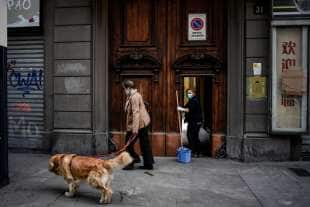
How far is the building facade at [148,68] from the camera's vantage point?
1023 centimetres

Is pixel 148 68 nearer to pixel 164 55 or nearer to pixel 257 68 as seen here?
pixel 164 55

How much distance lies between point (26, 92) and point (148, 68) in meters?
3.24

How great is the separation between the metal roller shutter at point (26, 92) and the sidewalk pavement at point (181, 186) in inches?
55.6

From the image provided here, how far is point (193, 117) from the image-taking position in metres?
10.7

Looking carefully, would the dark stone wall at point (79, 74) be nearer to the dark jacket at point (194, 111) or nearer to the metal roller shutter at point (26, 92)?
the metal roller shutter at point (26, 92)

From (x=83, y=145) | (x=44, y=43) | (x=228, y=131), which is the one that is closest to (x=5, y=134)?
(x=83, y=145)

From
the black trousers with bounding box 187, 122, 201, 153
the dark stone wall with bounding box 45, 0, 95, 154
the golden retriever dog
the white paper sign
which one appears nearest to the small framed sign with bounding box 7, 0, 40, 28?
the dark stone wall with bounding box 45, 0, 95, 154

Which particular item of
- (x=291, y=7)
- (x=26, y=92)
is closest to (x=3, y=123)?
(x=26, y=92)

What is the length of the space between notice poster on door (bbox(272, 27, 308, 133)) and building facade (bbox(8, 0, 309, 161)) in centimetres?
28

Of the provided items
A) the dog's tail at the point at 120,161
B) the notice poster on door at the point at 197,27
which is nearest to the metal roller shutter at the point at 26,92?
the notice poster on door at the point at 197,27

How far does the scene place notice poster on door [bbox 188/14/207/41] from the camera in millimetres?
10656

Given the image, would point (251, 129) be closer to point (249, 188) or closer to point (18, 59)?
point (249, 188)

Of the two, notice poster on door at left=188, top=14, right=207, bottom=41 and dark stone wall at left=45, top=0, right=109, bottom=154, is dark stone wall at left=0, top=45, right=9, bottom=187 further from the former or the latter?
notice poster on door at left=188, top=14, right=207, bottom=41

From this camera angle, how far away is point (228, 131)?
34.1ft
